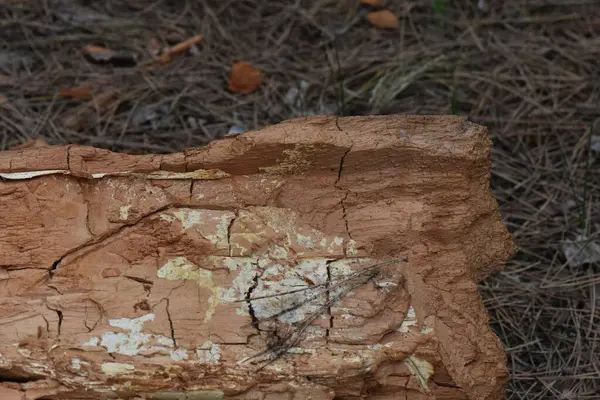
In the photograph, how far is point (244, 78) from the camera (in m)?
3.77

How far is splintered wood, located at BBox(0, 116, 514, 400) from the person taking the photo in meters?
1.98

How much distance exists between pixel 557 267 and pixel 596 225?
12.3 inches

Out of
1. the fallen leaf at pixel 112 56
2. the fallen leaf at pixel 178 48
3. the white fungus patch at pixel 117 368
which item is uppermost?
the white fungus patch at pixel 117 368

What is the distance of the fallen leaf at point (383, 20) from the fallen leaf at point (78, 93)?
1670mm

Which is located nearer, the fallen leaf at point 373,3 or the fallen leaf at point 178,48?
the fallen leaf at point 178,48

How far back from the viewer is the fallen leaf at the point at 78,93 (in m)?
3.65

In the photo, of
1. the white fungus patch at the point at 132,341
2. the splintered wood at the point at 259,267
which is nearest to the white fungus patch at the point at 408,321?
the splintered wood at the point at 259,267

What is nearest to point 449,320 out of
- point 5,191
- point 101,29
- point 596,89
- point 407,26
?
point 5,191

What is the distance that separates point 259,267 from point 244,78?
190 cm

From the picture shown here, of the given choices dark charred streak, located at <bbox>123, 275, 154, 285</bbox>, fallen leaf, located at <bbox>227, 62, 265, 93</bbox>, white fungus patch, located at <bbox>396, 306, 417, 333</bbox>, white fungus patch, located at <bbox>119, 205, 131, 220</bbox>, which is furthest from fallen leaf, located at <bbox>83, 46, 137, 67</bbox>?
white fungus patch, located at <bbox>396, 306, 417, 333</bbox>

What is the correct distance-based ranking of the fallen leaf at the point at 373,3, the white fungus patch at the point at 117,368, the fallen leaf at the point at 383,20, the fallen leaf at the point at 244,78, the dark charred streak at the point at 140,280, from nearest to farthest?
the white fungus patch at the point at 117,368 → the dark charred streak at the point at 140,280 → the fallen leaf at the point at 244,78 → the fallen leaf at the point at 383,20 → the fallen leaf at the point at 373,3

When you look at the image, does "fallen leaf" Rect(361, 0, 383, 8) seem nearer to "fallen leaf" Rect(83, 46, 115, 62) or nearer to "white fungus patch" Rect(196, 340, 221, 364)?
"fallen leaf" Rect(83, 46, 115, 62)

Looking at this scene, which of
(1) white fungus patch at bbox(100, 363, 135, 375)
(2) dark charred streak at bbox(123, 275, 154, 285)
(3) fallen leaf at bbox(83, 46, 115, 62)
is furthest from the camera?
(3) fallen leaf at bbox(83, 46, 115, 62)

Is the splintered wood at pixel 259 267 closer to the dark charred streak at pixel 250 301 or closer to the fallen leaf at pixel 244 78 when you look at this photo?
the dark charred streak at pixel 250 301
